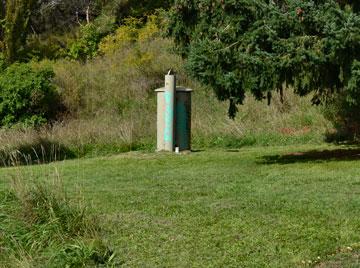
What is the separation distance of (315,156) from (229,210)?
6.37 metres

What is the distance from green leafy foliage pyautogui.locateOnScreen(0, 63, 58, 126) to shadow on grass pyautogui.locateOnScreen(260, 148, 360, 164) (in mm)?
10978

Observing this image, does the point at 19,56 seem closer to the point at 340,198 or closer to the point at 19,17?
the point at 19,17

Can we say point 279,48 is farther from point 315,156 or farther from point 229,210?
point 229,210

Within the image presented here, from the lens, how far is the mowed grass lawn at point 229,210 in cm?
724

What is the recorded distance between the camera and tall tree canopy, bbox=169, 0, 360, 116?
1252 centimetres

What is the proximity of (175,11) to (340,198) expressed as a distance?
9.24 metres

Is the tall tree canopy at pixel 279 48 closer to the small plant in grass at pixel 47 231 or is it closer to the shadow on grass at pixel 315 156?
the shadow on grass at pixel 315 156

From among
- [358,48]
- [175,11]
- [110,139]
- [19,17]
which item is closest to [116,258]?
[358,48]

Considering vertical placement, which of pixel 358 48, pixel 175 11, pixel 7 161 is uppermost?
pixel 175 11

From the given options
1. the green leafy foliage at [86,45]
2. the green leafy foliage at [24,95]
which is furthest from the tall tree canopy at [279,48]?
Answer: the green leafy foliage at [86,45]

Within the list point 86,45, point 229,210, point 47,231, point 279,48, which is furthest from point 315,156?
point 86,45

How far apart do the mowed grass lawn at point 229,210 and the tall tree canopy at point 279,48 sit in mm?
1565

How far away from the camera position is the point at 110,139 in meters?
20.1

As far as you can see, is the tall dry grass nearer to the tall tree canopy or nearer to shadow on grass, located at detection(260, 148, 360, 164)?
shadow on grass, located at detection(260, 148, 360, 164)
